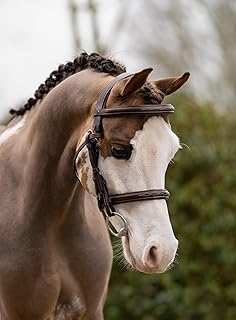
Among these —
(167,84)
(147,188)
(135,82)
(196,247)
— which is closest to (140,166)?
(147,188)

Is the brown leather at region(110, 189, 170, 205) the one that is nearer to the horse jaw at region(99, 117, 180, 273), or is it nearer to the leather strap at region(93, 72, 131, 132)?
the horse jaw at region(99, 117, 180, 273)

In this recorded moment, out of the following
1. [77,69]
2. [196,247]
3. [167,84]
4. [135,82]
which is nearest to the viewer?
[135,82]

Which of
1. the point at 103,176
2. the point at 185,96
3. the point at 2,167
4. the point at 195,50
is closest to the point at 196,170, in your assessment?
the point at 185,96

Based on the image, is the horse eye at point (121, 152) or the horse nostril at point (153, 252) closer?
the horse nostril at point (153, 252)

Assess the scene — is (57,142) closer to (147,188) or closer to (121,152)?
(121,152)

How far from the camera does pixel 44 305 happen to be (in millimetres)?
4938

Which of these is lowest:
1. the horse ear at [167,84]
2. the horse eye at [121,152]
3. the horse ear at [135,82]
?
the horse eye at [121,152]

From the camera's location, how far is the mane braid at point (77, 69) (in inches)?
188

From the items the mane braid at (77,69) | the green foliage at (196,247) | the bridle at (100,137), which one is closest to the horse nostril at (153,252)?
the bridle at (100,137)

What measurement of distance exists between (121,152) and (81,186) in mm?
796

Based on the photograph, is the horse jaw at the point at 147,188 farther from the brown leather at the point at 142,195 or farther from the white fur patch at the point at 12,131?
the white fur patch at the point at 12,131

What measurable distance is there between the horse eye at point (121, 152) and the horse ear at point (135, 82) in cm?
26

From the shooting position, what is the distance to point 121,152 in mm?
4305

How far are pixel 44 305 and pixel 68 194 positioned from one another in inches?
23.5
